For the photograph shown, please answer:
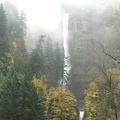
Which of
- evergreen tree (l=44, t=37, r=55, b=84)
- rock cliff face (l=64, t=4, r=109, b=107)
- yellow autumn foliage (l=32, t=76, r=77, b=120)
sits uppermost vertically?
rock cliff face (l=64, t=4, r=109, b=107)

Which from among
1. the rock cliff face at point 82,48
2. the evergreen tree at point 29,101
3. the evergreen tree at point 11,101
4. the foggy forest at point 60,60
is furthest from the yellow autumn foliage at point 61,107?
the rock cliff face at point 82,48

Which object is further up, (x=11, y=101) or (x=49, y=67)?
(x=49, y=67)

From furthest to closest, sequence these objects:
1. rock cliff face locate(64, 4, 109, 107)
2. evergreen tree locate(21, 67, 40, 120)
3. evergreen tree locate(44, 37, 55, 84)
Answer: rock cliff face locate(64, 4, 109, 107)
evergreen tree locate(44, 37, 55, 84)
evergreen tree locate(21, 67, 40, 120)

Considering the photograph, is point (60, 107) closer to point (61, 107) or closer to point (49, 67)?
point (61, 107)

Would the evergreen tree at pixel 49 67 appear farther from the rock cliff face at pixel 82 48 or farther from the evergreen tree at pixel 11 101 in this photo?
the evergreen tree at pixel 11 101

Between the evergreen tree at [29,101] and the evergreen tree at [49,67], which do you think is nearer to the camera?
the evergreen tree at [29,101]

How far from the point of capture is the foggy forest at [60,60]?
4003 cm

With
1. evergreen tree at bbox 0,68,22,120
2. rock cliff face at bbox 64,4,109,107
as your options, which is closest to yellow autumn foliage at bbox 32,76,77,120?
evergreen tree at bbox 0,68,22,120

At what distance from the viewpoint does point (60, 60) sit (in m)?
93.0

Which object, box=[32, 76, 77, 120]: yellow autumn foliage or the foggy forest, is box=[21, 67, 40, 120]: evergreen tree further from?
box=[32, 76, 77, 120]: yellow autumn foliage

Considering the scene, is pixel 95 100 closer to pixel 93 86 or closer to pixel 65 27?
pixel 93 86

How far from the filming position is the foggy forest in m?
40.0

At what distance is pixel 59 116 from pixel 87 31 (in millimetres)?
95947

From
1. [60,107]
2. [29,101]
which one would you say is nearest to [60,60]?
[60,107]
